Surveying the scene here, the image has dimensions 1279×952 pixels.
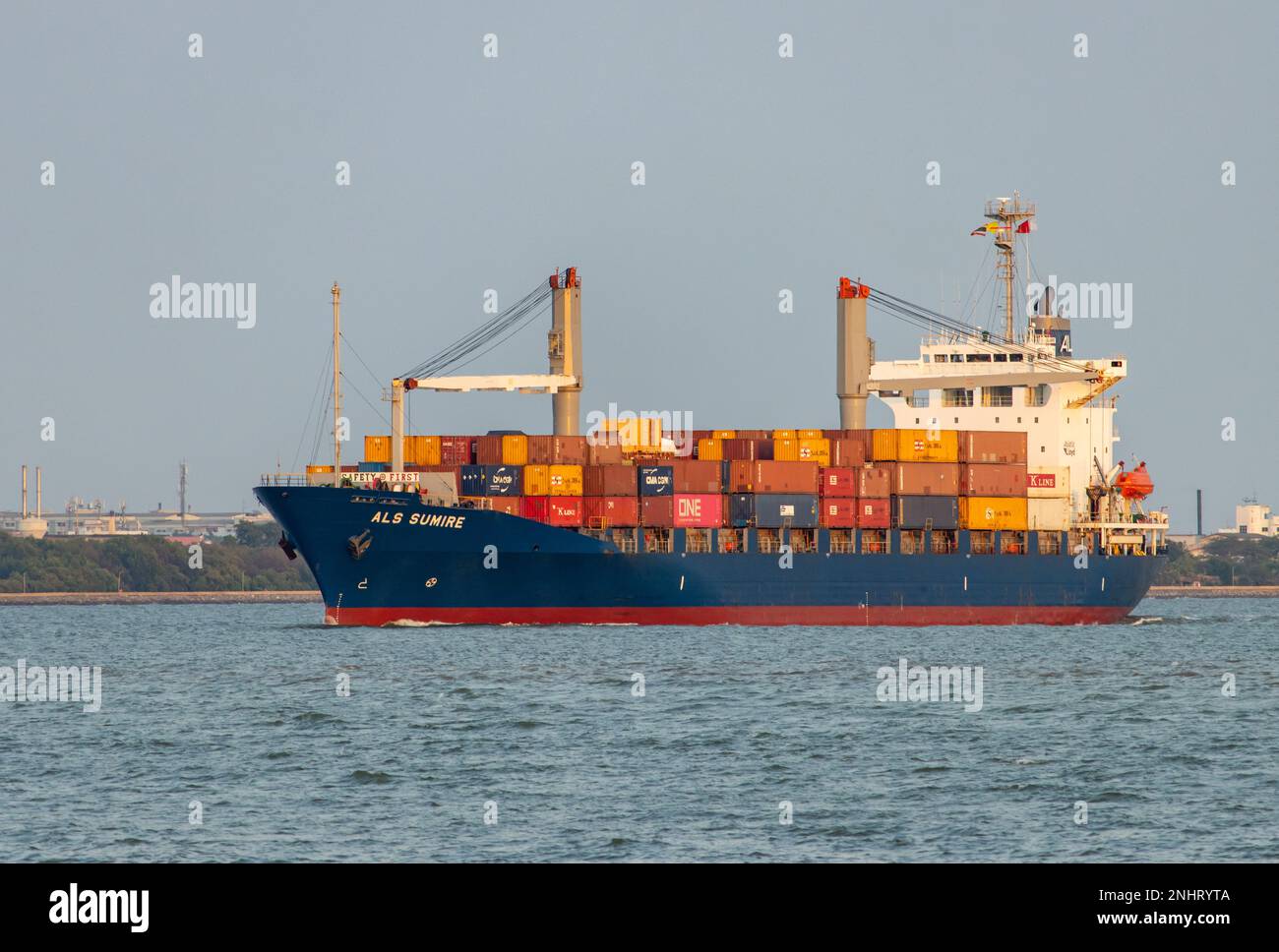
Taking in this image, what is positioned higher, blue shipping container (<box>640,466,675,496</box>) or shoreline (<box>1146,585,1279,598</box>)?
blue shipping container (<box>640,466,675,496</box>)

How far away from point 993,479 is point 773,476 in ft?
31.3

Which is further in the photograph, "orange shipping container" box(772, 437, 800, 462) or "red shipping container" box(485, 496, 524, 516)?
"orange shipping container" box(772, 437, 800, 462)

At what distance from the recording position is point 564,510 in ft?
204

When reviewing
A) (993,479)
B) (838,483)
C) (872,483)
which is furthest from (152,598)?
(993,479)

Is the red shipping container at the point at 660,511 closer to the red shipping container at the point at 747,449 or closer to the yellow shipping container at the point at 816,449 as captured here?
the red shipping container at the point at 747,449

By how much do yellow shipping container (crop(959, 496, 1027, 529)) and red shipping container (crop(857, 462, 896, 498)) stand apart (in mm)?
3575

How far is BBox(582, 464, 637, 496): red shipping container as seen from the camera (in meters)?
62.5

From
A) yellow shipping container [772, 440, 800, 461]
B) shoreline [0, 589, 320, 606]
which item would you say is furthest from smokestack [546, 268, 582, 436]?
shoreline [0, 589, 320, 606]

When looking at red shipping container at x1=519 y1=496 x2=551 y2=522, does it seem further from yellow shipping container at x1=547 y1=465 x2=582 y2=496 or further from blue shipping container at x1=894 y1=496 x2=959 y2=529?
blue shipping container at x1=894 y1=496 x2=959 y2=529

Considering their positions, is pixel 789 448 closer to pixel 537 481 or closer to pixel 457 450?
pixel 537 481

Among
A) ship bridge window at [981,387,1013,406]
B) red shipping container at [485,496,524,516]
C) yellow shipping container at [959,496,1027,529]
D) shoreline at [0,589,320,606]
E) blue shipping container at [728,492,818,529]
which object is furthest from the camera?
shoreline at [0,589,320,606]

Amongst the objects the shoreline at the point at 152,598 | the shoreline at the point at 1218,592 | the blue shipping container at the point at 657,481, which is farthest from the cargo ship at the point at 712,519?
the shoreline at the point at 1218,592

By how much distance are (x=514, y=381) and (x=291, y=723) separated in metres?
39.1

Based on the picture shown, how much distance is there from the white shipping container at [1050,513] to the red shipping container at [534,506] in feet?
71.3
